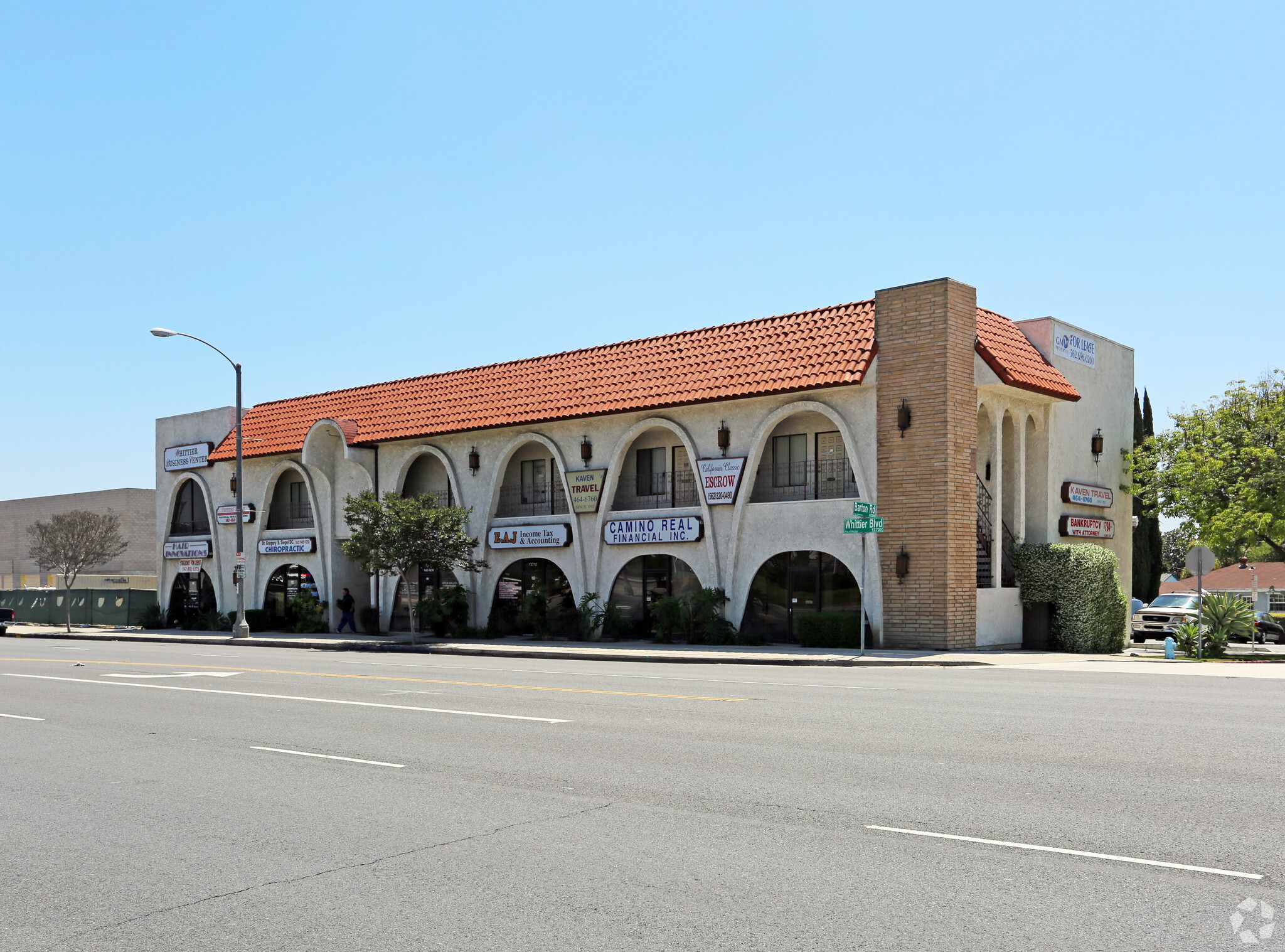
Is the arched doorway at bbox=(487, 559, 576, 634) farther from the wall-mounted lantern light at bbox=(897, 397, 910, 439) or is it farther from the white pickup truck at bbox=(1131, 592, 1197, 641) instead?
the white pickup truck at bbox=(1131, 592, 1197, 641)

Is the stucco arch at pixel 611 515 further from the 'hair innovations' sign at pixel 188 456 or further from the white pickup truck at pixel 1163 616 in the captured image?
the 'hair innovations' sign at pixel 188 456

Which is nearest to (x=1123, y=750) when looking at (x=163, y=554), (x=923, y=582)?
(x=923, y=582)

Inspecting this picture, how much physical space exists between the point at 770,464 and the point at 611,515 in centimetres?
472

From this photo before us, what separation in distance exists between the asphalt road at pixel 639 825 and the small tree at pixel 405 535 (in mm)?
17215

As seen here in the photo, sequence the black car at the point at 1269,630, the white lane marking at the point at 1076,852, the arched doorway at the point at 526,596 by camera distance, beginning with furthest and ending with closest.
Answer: the black car at the point at 1269,630
the arched doorway at the point at 526,596
the white lane marking at the point at 1076,852

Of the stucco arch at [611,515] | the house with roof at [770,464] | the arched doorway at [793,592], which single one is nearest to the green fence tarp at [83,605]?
the house with roof at [770,464]

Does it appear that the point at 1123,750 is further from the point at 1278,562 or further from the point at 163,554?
the point at 1278,562

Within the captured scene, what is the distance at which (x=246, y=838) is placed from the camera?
23.7 feet

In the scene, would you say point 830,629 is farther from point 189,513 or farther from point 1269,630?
point 189,513

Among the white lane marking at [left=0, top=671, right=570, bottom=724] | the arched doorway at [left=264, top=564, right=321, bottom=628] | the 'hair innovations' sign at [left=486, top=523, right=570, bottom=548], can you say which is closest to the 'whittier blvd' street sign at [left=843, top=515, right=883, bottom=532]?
the 'hair innovations' sign at [left=486, top=523, right=570, bottom=548]

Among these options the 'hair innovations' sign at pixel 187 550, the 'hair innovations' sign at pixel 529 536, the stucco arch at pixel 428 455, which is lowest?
the 'hair innovations' sign at pixel 187 550

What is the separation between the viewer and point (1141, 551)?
1845 inches

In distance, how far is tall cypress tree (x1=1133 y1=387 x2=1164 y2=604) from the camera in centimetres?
4666

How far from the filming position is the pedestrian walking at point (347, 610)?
124 feet
